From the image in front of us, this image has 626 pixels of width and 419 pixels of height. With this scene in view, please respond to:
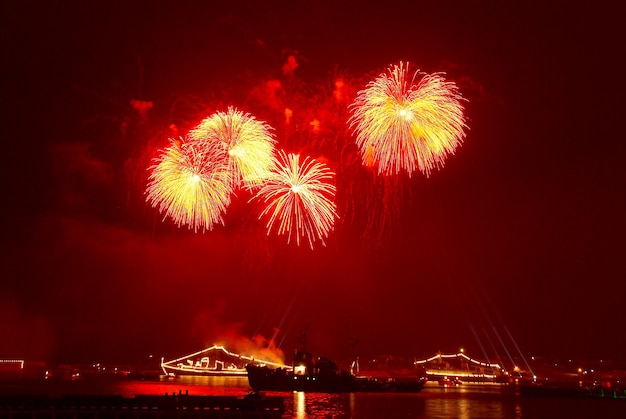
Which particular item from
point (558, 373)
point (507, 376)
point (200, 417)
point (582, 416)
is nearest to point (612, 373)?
point (558, 373)

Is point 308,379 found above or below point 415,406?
above

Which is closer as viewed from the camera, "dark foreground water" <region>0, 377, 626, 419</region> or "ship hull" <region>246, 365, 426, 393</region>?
"dark foreground water" <region>0, 377, 626, 419</region>

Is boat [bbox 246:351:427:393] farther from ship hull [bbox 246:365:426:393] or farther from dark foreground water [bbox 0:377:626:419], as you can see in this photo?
dark foreground water [bbox 0:377:626:419]

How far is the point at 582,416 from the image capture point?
2063 inches

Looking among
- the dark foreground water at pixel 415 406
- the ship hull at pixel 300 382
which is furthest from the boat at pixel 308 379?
the dark foreground water at pixel 415 406

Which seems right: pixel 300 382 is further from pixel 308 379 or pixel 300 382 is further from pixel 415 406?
pixel 415 406

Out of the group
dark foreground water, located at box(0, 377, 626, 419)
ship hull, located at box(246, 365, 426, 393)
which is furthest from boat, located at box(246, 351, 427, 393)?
dark foreground water, located at box(0, 377, 626, 419)

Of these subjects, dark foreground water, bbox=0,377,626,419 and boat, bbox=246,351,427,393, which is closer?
dark foreground water, bbox=0,377,626,419

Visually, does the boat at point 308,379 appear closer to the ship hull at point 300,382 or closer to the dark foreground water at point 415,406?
the ship hull at point 300,382

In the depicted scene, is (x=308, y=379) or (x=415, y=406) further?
(x=308, y=379)

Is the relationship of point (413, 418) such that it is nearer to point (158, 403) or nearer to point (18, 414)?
point (158, 403)

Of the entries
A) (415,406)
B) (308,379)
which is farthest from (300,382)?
(415,406)

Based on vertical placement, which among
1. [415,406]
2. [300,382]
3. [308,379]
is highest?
[308,379]

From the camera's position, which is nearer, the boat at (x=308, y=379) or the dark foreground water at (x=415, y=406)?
the dark foreground water at (x=415, y=406)
